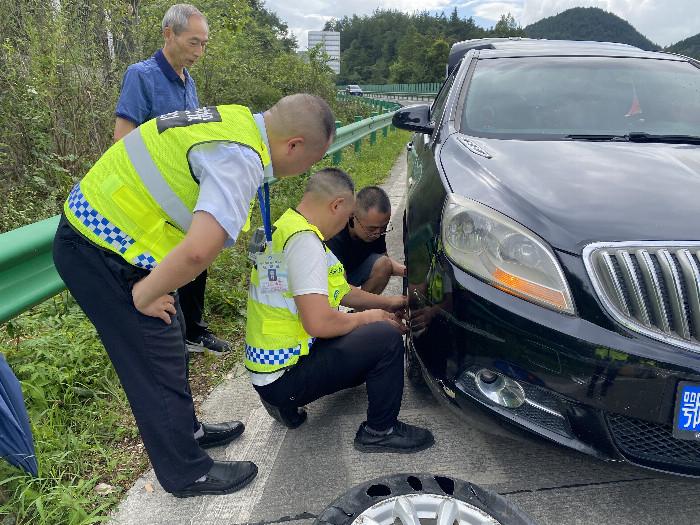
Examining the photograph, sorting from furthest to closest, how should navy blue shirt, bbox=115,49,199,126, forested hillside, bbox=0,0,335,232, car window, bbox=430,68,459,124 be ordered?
forested hillside, bbox=0,0,335,232, car window, bbox=430,68,459,124, navy blue shirt, bbox=115,49,199,126

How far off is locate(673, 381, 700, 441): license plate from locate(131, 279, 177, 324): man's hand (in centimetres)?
154

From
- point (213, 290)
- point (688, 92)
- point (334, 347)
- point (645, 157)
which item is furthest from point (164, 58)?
point (688, 92)

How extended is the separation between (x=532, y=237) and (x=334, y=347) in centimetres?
89

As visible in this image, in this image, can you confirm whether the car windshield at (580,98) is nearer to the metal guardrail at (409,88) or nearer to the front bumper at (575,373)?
the front bumper at (575,373)

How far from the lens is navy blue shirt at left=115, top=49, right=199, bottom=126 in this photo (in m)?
2.93

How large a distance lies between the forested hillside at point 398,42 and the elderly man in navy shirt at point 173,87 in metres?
75.2

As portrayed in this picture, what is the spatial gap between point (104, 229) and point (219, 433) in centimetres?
108

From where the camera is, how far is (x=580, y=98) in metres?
2.91

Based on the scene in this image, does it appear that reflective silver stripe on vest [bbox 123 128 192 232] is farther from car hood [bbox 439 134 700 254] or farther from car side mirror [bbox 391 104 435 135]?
car side mirror [bbox 391 104 435 135]

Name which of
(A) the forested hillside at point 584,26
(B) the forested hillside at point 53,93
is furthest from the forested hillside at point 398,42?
(B) the forested hillside at point 53,93

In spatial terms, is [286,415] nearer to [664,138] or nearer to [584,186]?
[584,186]

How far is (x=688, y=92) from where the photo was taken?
2959 mm

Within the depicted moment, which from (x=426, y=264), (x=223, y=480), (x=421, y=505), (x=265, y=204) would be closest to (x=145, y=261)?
(x=265, y=204)

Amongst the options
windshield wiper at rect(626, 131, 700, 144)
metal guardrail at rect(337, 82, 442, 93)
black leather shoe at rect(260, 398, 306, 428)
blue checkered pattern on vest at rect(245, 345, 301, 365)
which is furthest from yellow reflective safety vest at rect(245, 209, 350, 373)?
metal guardrail at rect(337, 82, 442, 93)
